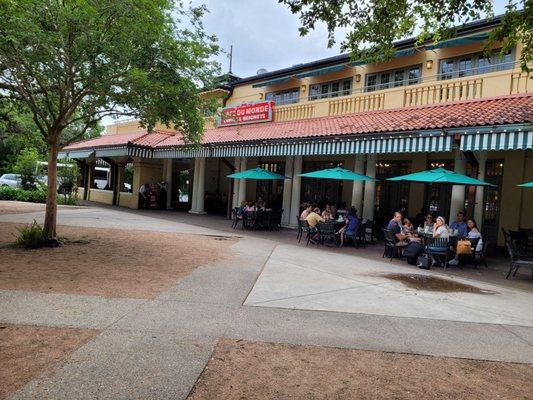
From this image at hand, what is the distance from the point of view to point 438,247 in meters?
9.90

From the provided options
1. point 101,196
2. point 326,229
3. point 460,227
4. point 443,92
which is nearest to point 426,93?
point 443,92

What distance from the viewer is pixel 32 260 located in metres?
8.03

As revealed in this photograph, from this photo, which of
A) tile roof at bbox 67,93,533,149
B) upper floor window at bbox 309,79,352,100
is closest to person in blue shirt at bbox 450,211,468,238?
tile roof at bbox 67,93,533,149

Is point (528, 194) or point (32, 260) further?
point (528, 194)

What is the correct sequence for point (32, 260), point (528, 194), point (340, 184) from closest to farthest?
point (32, 260) → point (528, 194) → point (340, 184)

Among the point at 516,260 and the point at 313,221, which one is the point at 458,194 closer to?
the point at 516,260

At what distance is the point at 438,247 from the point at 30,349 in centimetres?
883

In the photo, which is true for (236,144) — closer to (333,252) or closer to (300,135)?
(300,135)

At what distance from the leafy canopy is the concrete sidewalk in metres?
4.52

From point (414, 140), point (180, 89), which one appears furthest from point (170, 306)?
point (414, 140)

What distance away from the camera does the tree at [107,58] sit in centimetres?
753

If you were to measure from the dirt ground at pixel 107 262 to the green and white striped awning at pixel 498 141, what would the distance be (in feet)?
22.0

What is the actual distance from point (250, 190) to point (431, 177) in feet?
43.7

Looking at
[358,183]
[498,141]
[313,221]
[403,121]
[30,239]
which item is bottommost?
[30,239]
